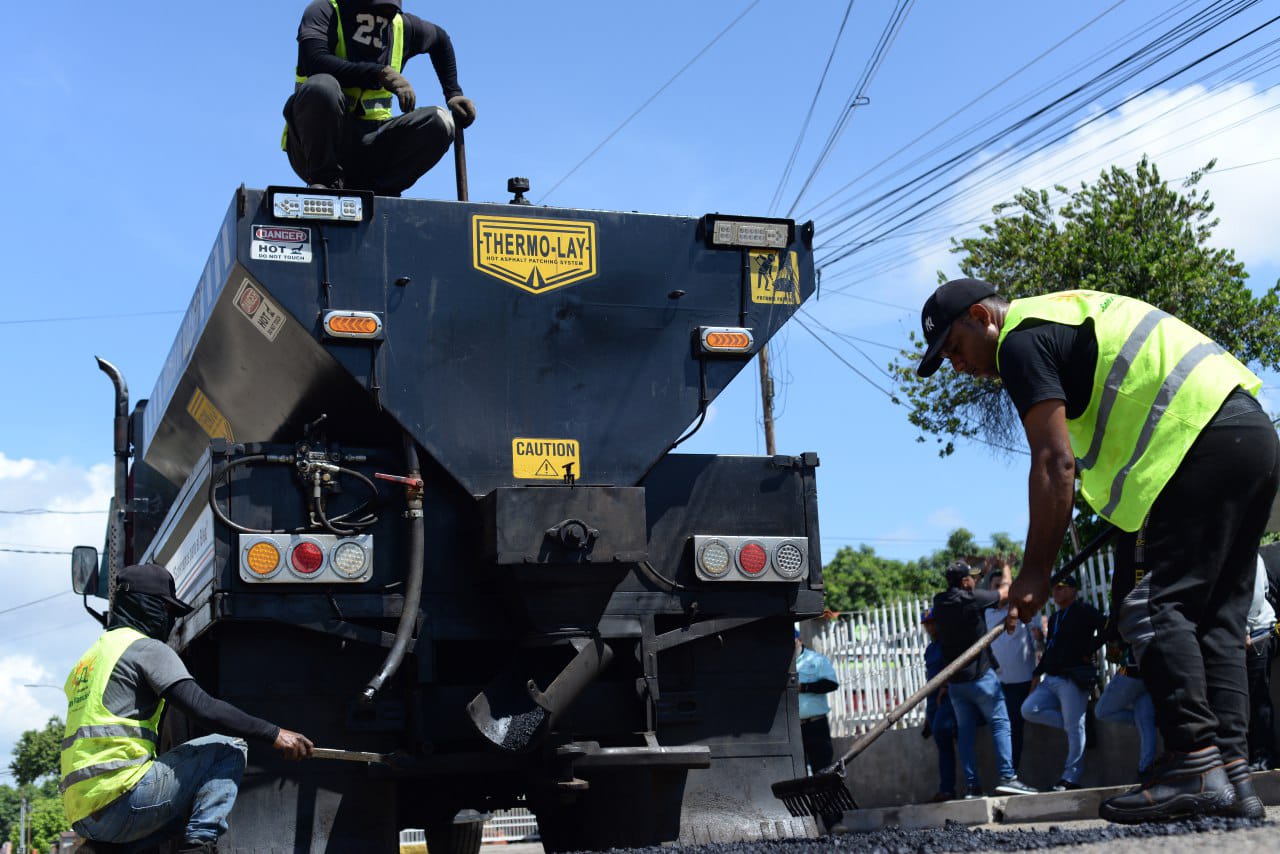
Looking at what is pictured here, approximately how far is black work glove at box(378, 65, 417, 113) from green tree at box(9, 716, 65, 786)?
59962 mm

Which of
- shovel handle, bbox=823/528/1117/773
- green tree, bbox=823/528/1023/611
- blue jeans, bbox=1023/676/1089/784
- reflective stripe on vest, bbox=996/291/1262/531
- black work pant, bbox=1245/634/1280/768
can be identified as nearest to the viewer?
reflective stripe on vest, bbox=996/291/1262/531

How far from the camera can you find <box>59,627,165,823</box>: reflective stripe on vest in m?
4.43

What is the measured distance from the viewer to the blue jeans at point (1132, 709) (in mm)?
6816

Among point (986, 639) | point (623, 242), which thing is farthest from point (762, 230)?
point (986, 639)

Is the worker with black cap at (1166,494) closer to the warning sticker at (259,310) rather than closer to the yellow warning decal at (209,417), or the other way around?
the warning sticker at (259,310)

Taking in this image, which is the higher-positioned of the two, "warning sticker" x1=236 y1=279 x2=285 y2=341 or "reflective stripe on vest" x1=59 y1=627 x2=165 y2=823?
"warning sticker" x1=236 y1=279 x2=285 y2=341

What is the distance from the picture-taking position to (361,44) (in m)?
5.65

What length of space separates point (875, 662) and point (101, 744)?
28.3 feet

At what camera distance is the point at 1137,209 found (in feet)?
57.2

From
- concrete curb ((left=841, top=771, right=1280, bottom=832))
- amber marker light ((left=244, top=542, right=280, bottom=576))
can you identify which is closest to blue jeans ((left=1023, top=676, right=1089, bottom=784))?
concrete curb ((left=841, top=771, right=1280, bottom=832))

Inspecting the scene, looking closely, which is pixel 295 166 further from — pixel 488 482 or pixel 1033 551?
pixel 1033 551

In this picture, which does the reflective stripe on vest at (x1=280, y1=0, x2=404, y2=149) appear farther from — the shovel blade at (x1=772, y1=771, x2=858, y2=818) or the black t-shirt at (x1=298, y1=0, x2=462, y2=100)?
the shovel blade at (x1=772, y1=771, x2=858, y2=818)

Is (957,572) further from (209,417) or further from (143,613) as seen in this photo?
(143,613)

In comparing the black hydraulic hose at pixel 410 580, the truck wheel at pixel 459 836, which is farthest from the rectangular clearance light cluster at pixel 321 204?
the truck wheel at pixel 459 836
